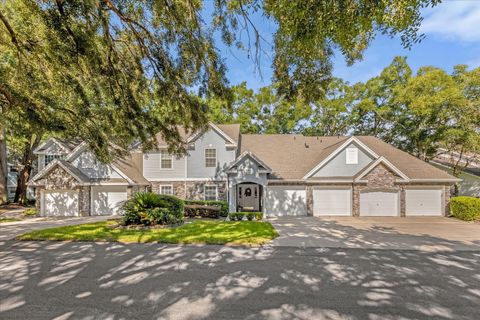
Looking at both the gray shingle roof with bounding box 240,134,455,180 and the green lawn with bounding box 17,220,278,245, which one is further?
the gray shingle roof with bounding box 240,134,455,180

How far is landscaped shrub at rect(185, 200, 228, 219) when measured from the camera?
55.4 feet

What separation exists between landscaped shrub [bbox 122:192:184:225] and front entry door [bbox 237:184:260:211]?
704 cm

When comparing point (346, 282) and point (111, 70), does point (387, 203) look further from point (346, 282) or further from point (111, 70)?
point (111, 70)

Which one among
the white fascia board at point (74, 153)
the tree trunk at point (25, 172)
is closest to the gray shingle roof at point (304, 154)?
the white fascia board at point (74, 153)

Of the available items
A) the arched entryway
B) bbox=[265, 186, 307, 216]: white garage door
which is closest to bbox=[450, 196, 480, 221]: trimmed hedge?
bbox=[265, 186, 307, 216]: white garage door

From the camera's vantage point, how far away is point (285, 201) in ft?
60.0

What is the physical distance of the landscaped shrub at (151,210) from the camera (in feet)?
41.0

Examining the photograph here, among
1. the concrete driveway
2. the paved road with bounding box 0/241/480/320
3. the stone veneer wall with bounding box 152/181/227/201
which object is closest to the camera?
the paved road with bounding box 0/241/480/320

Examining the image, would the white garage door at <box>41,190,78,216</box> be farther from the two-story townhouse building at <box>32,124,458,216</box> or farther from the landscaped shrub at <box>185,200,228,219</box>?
the landscaped shrub at <box>185,200,228,219</box>

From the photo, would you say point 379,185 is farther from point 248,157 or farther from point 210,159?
point 210,159

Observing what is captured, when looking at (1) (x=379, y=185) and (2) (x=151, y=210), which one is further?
(1) (x=379, y=185)

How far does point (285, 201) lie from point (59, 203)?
16276 millimetres

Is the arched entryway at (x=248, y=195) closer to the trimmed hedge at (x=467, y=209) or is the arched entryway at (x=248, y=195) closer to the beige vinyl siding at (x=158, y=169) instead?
the beige vinyl siding at (x=158, y=169)

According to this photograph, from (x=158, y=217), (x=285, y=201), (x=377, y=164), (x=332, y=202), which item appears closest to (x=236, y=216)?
(x=285, y=201)
